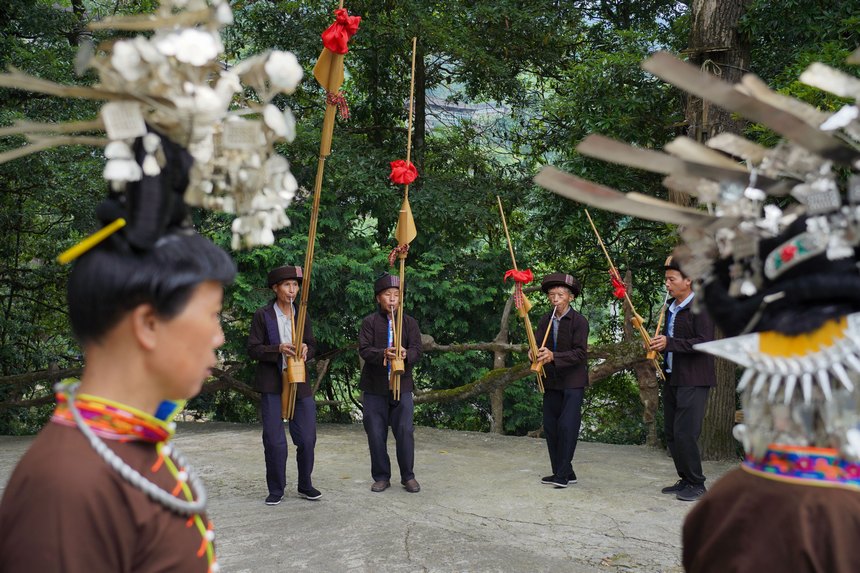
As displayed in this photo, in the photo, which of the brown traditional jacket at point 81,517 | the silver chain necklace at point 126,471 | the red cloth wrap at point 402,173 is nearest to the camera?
the brown traditional jacket at point 81,517

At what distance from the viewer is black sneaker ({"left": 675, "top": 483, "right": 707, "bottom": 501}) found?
6.26 m

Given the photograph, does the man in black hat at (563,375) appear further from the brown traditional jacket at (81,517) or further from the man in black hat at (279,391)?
the brown traditional jacket at (81,517)

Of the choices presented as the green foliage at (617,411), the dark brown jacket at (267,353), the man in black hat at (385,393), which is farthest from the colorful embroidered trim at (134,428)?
the green foliage at (617,411)

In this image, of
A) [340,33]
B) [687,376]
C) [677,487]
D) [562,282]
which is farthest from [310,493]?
[340,33]

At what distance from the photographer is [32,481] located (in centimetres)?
137

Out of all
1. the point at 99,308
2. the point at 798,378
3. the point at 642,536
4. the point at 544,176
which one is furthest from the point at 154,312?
the point at 642,536

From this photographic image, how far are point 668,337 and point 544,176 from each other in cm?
474

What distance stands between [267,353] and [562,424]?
2.44m

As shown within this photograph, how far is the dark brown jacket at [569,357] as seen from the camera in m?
6.73

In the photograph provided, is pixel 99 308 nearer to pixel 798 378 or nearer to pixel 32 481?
pixel 32 481

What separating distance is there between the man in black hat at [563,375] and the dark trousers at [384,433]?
1140 mm

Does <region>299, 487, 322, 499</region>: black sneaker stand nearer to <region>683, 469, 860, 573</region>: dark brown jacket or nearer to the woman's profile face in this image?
A: <region>683, 469, 860, 573</region>: dark brown jacket

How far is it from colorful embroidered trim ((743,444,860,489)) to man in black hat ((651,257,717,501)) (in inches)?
174

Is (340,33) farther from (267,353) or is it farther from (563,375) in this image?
(563,375)
